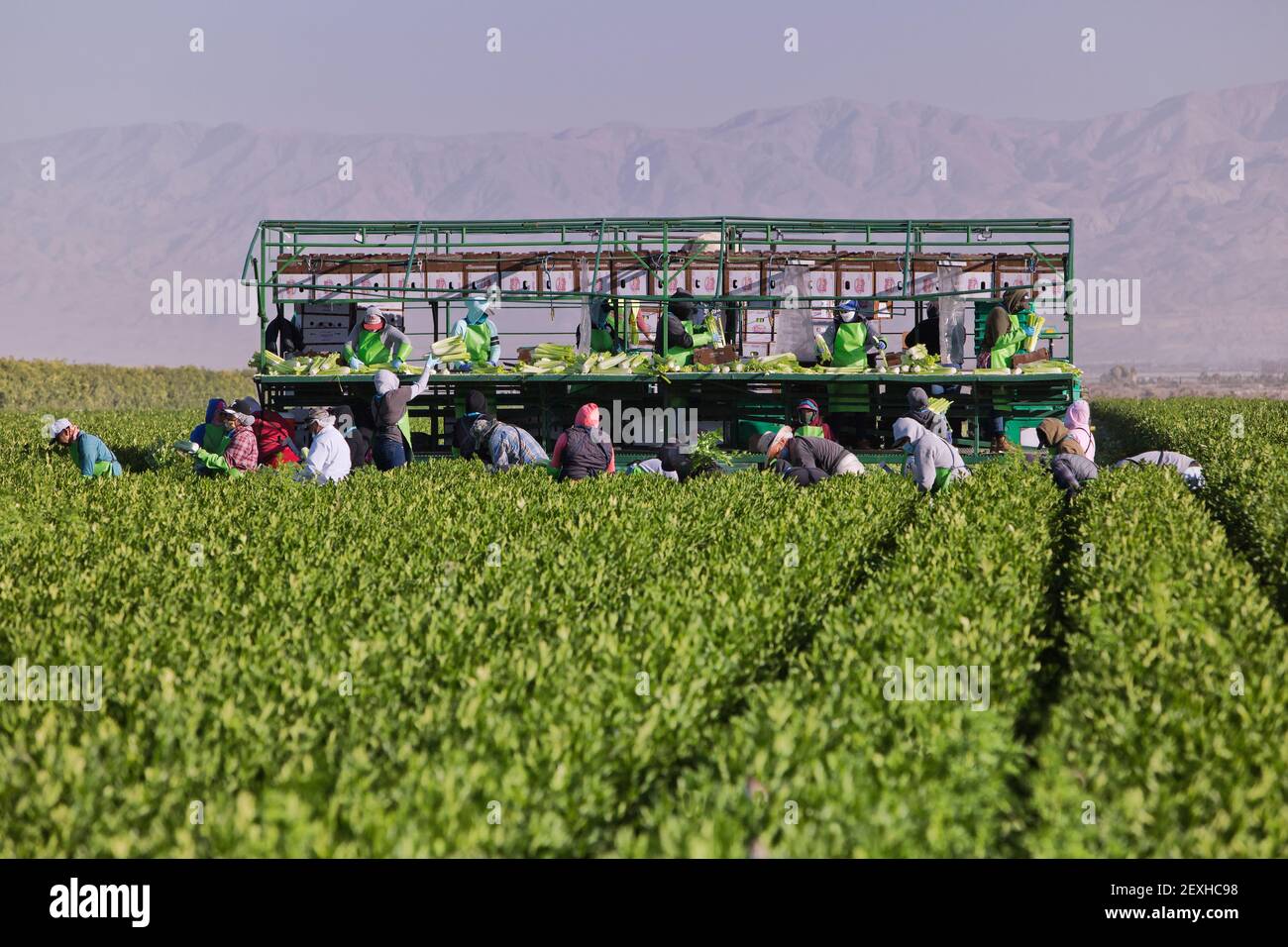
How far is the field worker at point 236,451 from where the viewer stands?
14.6 metres

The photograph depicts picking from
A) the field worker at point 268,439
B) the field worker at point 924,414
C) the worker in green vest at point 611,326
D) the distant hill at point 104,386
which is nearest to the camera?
the field worker at point 924,414

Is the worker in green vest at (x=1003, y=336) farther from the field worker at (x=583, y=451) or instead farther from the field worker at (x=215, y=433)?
the field worker at (x=215, y=433)

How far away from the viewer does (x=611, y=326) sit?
18.5 metres

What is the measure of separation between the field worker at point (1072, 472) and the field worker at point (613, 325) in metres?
6.53

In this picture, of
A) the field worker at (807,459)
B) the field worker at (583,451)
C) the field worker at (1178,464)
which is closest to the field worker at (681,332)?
the field worker at (807,459)

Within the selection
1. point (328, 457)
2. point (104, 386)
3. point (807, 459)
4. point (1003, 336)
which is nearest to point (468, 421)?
point (328, 457)

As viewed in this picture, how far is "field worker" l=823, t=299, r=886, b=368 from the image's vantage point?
56.0ft

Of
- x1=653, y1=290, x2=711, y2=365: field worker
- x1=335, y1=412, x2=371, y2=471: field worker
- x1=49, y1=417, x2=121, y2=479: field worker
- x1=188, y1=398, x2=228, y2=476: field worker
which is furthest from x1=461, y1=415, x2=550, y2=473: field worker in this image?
x1=49, y1=417, x2=121, y2=479: field worker

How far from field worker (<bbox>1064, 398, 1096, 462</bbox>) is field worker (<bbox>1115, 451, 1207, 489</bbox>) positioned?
572 millimetres

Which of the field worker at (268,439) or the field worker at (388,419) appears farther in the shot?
the field worker at (268,439)

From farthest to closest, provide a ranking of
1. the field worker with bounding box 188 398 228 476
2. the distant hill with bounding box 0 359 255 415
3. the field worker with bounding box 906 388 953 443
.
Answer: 1. the distant hill with bounding box 0 359 255 415
2. the field worker with bounding box 188 398 228 476
3. the field worker with bounding box 906 388 953 443

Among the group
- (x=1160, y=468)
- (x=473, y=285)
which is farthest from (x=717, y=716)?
(x=473, y=285)

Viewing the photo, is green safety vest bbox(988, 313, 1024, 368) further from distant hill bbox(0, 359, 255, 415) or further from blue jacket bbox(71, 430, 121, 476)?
distant hill bbox(0, 359, 255, 415)

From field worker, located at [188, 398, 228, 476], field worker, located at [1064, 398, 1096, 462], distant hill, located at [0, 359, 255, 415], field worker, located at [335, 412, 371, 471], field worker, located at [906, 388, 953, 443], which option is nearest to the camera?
field worker, located at [906, 388, 953, 443]
